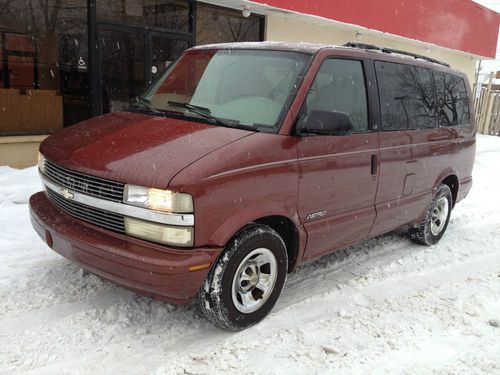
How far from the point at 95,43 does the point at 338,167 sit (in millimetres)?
5768

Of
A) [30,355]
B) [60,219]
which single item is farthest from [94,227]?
[30,355]

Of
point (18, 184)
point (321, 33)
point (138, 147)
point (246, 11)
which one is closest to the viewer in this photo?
point (138, 147)

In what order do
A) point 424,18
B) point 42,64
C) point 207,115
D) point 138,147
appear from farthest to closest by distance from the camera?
point 424,18 < point 42,64 < point 207,115 < point 138,147

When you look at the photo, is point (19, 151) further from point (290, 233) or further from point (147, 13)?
point (290, 233)

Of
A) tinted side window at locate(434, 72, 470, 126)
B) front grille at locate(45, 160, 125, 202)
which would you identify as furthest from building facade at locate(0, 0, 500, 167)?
front grille at locate(45, 160, 125, 202)

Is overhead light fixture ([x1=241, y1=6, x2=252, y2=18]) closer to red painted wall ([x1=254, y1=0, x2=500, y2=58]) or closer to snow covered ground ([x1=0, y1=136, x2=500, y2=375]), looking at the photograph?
red painted wall ([x1=254, y1=0, x2=500, y2=58])

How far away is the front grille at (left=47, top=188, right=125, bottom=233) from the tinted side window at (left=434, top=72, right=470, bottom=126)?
3.79m

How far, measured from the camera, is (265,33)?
35.4ft

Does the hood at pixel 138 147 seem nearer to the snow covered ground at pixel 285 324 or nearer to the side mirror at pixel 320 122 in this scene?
the side mirror at pixel 320 122

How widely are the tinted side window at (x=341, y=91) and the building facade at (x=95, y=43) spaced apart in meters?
5.40

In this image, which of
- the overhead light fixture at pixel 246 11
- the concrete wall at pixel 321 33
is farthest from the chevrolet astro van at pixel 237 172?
the concrete wall at pixel 321 33

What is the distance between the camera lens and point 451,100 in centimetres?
556

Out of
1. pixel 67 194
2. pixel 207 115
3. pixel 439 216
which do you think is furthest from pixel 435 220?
pixel 67 194

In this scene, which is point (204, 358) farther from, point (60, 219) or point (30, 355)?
point (60, 219)
